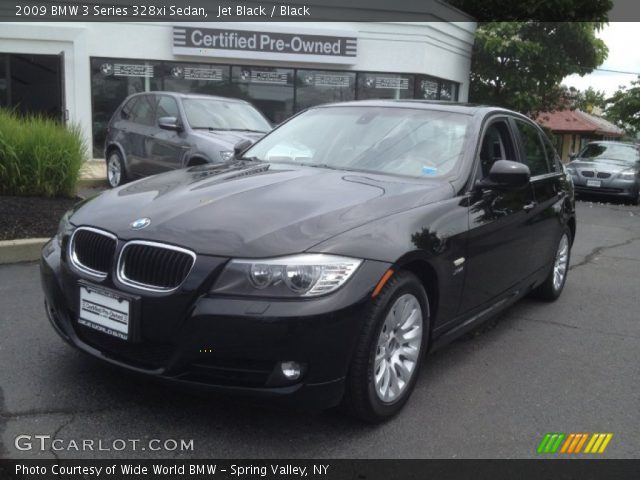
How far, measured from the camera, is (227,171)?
13.4 feet

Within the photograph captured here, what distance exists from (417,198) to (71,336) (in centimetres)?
195

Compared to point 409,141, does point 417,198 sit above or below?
below

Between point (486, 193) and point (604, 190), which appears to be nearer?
point (486, 193)

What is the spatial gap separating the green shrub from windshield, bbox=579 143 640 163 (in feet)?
44.0

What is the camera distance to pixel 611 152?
16.8m

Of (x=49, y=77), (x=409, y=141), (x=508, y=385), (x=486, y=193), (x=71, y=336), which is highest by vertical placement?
(x=49, y=77)

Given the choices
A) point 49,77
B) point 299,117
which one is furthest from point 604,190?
point 49,77

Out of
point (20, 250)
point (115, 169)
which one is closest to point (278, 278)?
point (20, 250)

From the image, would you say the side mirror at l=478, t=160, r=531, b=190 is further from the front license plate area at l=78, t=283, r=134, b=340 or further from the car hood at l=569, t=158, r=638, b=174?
the car hood at l=569, t=158, r=638, b=174

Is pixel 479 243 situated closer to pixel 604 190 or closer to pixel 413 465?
pixel 413 465

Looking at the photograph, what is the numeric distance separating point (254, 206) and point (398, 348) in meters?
1.04

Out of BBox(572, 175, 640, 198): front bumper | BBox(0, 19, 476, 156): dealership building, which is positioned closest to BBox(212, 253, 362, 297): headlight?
BBox(0, 19, 476, 156): dealership building

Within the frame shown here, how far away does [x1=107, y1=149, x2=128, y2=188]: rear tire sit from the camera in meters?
10.2

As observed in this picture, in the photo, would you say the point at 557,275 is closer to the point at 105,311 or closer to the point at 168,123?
the point at 105,311
